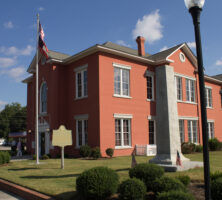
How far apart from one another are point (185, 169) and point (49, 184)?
543 cm

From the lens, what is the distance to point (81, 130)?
794 inches

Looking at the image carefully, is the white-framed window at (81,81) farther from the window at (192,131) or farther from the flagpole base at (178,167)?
the window at (192,131)

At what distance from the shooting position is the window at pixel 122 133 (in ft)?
63.6

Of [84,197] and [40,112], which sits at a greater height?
[40,112]

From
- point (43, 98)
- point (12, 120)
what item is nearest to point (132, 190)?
point (43, 98)

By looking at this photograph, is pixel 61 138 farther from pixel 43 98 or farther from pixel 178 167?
pixel 43 98

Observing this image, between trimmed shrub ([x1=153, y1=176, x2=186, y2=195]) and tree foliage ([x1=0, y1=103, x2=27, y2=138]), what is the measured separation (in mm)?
75677

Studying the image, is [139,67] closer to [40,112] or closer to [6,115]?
[40,112]

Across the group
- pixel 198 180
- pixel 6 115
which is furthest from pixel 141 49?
pixel 6 115

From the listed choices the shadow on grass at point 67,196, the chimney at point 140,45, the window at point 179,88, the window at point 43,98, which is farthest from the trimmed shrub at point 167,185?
the chimney at point 140,45

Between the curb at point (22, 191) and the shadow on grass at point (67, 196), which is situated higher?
the shadow on grass at point (67, 196)

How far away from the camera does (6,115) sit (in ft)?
258

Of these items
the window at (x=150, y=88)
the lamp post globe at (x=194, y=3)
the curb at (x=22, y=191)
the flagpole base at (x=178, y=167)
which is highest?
the window at (x=150, y=88)

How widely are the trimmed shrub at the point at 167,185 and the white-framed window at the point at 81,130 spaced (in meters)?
13.7
